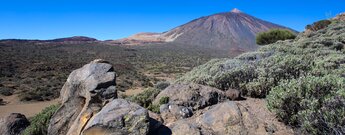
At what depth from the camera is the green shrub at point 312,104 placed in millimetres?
3766

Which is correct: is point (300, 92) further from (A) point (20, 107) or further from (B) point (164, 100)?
(A) point (20, 107)

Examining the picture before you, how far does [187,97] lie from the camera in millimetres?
5746

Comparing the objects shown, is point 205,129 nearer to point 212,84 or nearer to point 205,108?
point 205,108

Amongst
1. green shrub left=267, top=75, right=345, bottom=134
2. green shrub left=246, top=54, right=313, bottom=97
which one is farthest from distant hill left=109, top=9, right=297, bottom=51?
green shrub left=267, top=75, right=345, bottom=134

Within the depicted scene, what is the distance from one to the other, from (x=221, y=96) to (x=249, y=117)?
121cm

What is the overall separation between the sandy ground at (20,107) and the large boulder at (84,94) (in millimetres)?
7793

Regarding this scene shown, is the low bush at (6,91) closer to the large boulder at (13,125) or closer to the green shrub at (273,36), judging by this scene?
the large boulder at (13,125)

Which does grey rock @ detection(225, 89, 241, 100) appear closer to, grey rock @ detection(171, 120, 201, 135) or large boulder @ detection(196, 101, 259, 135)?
large boulder @ detection(196, 101, 259, 135)

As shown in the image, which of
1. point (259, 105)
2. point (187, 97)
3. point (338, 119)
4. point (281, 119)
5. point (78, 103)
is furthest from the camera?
point (78, 103)

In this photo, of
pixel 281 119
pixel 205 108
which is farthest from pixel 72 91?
pixel 281 119

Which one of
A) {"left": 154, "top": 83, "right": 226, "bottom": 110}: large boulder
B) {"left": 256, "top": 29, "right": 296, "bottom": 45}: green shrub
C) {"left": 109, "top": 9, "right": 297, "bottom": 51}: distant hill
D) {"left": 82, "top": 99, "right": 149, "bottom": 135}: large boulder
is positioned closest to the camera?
{"left": 82, "top": 99, "right": 149, "bottom": 135}: large boulder

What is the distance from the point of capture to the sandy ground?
13659 mm

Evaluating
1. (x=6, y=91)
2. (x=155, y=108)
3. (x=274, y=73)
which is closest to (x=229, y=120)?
(x=155, y=108)

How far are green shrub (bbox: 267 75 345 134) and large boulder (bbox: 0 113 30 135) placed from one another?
6.08 metres
